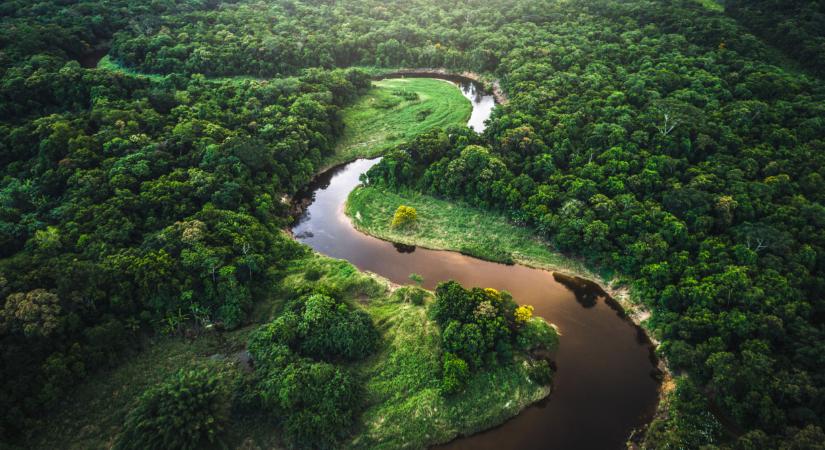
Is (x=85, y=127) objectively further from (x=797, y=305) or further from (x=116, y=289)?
(x=797, y=305)

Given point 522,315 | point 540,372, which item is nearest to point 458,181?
point 522,315

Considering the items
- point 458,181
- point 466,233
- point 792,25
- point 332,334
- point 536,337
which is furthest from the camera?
point 792,25

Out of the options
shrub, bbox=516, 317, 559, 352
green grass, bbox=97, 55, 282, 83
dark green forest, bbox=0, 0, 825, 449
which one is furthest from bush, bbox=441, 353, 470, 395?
green grass, bbox=97, 55, 282, 83

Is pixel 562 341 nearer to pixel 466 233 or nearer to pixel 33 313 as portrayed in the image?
pixel 466 233

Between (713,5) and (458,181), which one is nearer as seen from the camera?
(458,181)

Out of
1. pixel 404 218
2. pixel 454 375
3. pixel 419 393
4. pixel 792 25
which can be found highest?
pixel 792 25
